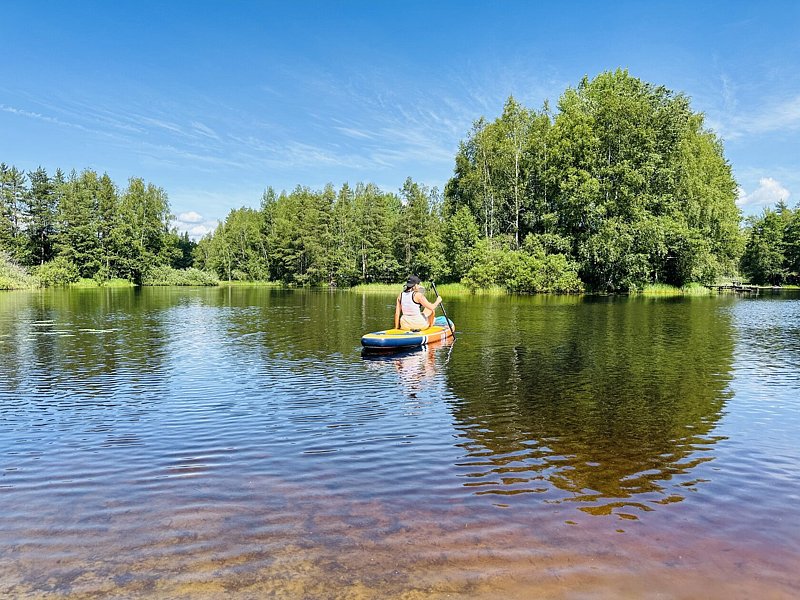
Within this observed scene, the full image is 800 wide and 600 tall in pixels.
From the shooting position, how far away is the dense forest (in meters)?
49.2

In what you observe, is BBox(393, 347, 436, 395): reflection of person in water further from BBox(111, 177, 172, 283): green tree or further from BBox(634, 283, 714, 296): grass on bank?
BBox(111, 177, 172, 283): green tree

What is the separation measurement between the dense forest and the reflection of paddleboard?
34893 mm

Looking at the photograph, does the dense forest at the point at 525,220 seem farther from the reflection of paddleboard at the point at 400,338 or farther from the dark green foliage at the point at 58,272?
the reflection of paddleboard at the point at 400,338

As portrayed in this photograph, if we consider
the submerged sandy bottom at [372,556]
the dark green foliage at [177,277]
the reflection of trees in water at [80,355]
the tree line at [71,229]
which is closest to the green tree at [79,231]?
the tree line at [71,229]

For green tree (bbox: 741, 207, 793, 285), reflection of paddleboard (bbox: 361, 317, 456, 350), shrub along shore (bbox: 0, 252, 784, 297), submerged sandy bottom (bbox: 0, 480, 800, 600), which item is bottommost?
submerged sandy bottom (bbox: 0, 480, 800, 600)

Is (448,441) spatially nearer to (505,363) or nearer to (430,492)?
(430,492)

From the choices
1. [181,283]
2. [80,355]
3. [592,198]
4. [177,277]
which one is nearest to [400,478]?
[80,355]

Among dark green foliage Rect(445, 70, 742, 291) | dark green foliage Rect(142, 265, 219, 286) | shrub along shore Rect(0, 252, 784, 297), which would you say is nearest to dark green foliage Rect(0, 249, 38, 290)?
shrub along shore Rect(0, 252, 784, 297)

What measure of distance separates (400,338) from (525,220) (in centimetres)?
4465

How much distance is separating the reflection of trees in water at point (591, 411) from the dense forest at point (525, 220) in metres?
31.2

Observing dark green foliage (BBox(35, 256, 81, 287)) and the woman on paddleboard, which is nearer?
the woman on paddleboard

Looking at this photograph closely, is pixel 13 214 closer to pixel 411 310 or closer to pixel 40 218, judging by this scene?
pixel 40 218

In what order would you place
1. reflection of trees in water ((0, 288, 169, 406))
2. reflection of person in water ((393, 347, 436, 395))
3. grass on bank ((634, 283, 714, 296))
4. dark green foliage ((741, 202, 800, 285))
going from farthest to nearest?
dark green foliage ((741, 202, 800, 285)) → grass on bank ((634, 283, 714, 296)) → reflection of person in water ((393, 347, 436, 395)) → reflection of trees in water ((0, 288, 169, 406))

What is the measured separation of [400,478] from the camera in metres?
6.65
